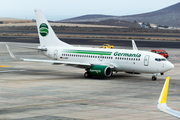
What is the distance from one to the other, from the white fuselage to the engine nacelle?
4.54ft

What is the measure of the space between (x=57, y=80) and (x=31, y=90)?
26.0ft

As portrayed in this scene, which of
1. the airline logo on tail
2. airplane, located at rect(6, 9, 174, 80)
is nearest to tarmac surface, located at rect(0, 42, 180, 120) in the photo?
airplane, located at rect(6, 9, 174, 80)

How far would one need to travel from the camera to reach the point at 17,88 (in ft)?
116

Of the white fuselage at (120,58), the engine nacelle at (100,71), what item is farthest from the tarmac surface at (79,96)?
the white fuselage at (120,58)

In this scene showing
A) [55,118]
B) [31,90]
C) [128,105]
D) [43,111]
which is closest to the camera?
[55,118]

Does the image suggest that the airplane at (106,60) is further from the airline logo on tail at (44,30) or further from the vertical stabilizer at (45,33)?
the airline logo on tail at (44,30)

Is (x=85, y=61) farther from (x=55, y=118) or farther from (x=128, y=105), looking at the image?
(x=55, y=118)

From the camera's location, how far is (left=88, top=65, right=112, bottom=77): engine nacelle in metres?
42.6

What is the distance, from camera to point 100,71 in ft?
140

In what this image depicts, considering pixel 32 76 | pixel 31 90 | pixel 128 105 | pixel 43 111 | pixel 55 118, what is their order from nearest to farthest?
pixel 55 118
pixel 43 111
pixel 128 105
pixel 31 90
pixel 32 76

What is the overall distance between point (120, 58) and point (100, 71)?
3.36 metres

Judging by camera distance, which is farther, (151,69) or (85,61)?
(85,61)

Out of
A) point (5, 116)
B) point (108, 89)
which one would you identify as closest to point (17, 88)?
point (108, 89)

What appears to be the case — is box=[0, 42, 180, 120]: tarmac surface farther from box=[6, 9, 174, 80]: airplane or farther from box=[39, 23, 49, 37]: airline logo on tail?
box=[39, 23, 49, 37]: airline logo on tail
